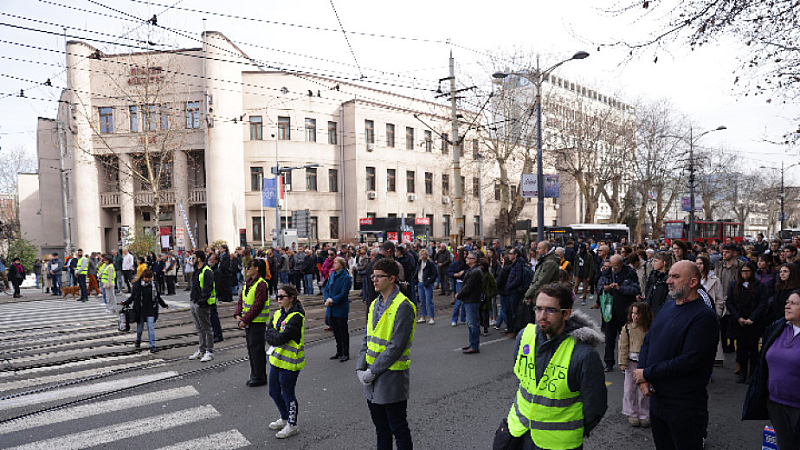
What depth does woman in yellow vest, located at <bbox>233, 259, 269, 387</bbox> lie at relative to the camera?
6746mm

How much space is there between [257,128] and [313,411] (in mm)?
33719

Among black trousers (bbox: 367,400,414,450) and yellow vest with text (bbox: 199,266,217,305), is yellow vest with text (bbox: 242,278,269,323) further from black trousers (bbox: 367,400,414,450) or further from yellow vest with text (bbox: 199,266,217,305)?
black trousers (bbox: 367,400,414,450)

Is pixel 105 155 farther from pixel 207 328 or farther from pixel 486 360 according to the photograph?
pixel 486 360

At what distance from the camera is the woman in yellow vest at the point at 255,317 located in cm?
675

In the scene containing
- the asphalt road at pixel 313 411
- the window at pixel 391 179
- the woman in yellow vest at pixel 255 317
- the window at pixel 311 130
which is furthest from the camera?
the window at pixel 391 179

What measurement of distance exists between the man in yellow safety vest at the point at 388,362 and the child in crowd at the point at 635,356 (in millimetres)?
2813

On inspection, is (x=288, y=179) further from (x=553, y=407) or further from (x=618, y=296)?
(x=553, y=407)


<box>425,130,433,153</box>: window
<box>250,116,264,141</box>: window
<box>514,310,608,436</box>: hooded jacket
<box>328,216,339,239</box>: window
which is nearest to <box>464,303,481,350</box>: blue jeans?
<box>514,310,608,436</box>: hooded jacket

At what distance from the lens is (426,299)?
11.7m

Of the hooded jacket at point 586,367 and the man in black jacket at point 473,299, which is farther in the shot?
the man in black jacket at point 473,299

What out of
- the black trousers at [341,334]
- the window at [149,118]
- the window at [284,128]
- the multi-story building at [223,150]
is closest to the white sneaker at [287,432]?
the black trousers at [341,334]

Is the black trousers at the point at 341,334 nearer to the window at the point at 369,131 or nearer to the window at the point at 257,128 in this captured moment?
the window at the point at 257,128

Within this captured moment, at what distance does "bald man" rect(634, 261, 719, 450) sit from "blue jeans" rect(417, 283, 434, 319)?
8064 millimetres

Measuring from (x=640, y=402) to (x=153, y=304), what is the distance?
8.51 m
